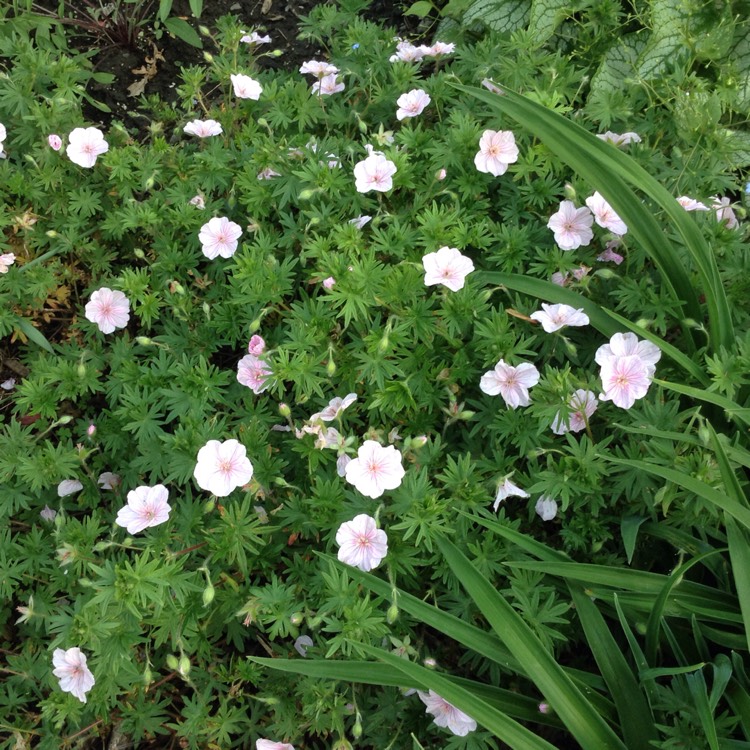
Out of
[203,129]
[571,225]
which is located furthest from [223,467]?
[203,129]

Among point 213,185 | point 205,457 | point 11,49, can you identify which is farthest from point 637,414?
point 11,49

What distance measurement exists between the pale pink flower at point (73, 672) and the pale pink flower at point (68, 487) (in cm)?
47

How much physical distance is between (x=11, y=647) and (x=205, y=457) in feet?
3.29

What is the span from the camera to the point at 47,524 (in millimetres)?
2145

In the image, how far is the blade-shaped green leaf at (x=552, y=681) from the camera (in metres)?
1.58

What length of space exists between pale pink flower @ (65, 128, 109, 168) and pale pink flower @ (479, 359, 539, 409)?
1.56 m

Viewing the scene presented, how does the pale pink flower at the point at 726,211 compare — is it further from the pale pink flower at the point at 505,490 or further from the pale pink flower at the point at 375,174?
the pale pink flower at the point at 505,490

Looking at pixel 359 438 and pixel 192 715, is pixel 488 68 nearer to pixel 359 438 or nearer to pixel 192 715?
pixel 359 438

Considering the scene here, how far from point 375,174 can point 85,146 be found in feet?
3.41

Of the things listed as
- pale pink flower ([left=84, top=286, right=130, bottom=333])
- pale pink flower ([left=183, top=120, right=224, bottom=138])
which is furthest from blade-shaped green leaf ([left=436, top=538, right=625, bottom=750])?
pale pink flower ([left=183, top=120, right=224, bottom=138])

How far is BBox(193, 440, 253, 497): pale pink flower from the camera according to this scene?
1787 millimetres

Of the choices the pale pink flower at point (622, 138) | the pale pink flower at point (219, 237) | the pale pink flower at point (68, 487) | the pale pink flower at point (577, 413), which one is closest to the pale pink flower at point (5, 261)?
the pale pink flower at point (219, 237)

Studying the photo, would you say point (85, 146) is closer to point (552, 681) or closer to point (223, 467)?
point (223, 467)

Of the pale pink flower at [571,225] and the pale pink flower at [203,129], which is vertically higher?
the pale pink flower at [571,225]
